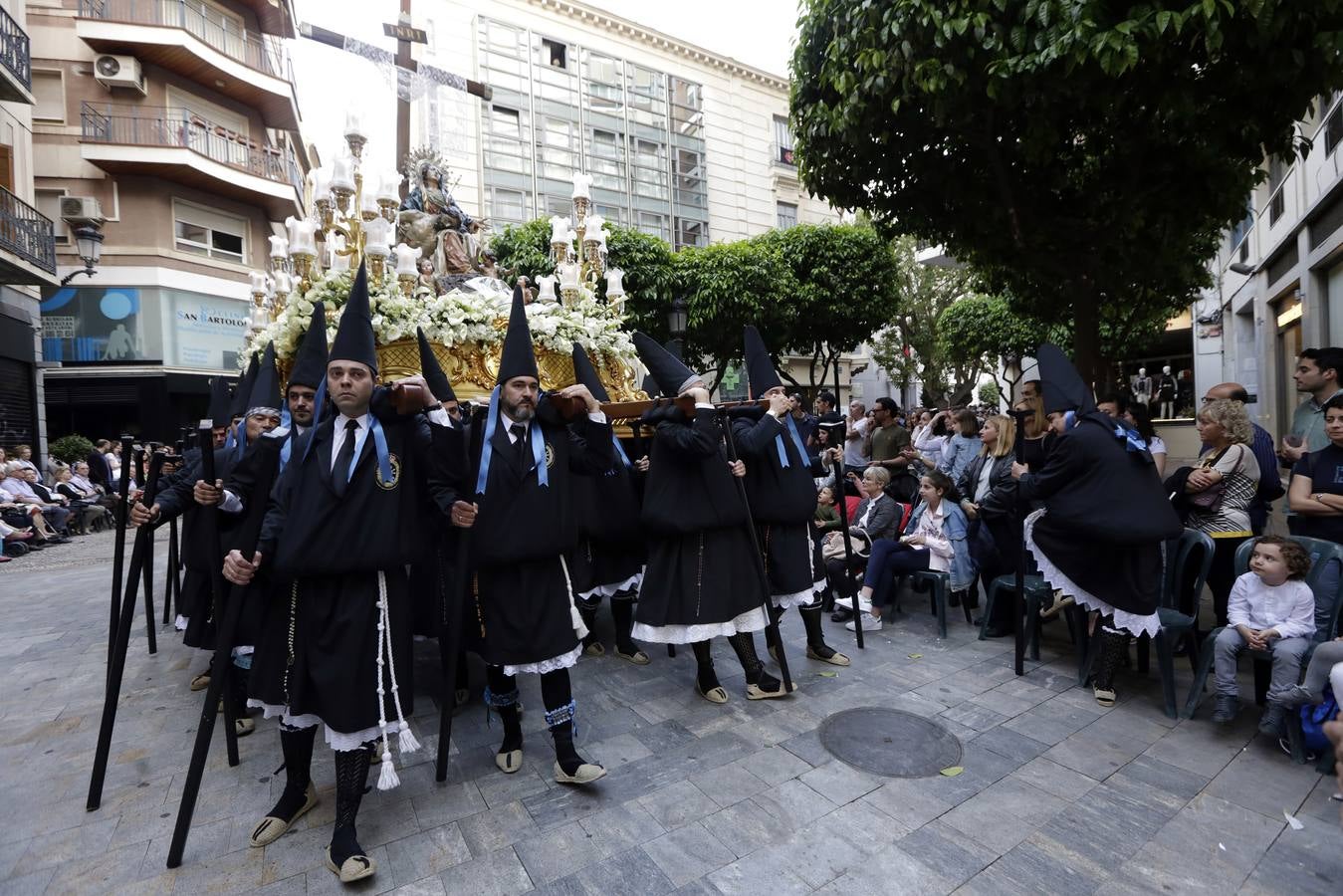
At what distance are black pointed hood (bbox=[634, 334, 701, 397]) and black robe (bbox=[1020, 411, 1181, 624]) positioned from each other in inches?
97.4

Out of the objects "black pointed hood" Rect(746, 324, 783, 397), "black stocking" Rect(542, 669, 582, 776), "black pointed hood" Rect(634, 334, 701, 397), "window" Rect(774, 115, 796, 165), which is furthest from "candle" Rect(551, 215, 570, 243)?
"window" Rect(774, 115, 796, 165)

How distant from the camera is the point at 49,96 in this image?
57.9 feet

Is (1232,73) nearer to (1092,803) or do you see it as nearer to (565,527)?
(1092,803)

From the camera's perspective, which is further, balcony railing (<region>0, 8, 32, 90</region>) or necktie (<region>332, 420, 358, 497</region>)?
balcony railing (<region>0, 8, 32, 90</region>)

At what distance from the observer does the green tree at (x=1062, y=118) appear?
5.03 meters

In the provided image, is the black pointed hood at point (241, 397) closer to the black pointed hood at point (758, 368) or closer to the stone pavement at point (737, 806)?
the stone pavement at point (737, 806)

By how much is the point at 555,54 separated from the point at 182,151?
57.7 ft

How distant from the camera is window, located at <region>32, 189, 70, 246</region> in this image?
17.4m

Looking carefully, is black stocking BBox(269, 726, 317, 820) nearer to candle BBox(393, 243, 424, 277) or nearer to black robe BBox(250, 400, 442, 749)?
black robe BBox(250, 400, 442, 749)

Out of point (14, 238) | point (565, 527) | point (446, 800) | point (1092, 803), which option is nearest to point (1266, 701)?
point (1092, 803)

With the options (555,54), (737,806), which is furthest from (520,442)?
(555,54)

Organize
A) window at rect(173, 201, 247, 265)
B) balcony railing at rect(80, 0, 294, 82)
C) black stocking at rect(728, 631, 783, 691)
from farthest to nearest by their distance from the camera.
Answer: window at rect(173, 201, 247, 265), balcony railing at rect(80, 0, 294, 82), black stocking at rect(728, 631, 783, 691)

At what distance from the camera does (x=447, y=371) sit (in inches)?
267

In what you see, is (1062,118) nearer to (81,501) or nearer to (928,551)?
(928,551)
